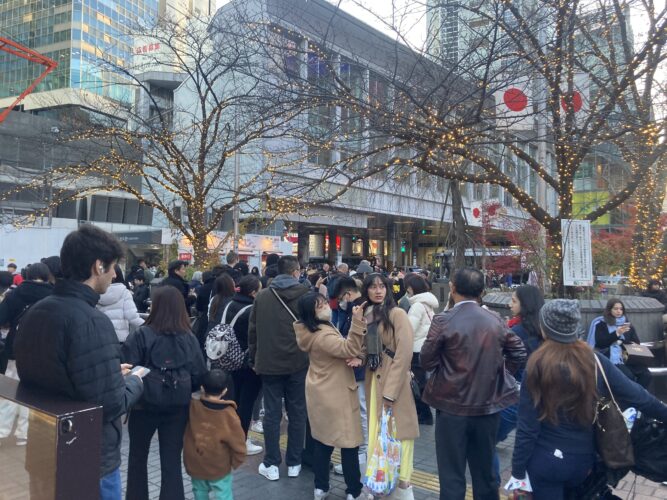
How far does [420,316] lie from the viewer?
5.92m

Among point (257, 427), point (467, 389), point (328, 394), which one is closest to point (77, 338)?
point (328, 394)

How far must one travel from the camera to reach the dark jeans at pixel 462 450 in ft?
10.8

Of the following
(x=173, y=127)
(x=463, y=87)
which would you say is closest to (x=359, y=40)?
(x=463, y=87)

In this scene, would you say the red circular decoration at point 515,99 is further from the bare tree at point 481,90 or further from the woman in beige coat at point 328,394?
the woman in beige coat at point 328,394

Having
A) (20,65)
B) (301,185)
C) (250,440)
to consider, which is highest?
(20,65)

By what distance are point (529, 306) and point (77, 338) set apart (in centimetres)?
373

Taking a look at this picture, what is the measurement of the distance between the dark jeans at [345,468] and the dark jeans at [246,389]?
1.27 meters

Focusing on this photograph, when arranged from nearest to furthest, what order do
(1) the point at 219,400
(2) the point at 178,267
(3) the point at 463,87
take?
(1) the point at 219,400, (2) the point at 178,267, (3) the point at 463,87

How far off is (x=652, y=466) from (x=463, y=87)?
6.90 m

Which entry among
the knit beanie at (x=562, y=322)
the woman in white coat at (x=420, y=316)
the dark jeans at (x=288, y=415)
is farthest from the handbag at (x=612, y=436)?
the woman in white coat at (x=420, y=316)

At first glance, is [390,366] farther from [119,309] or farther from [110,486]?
[119,309]

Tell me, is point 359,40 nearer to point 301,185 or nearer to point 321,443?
point 301,185

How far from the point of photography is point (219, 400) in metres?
3.53

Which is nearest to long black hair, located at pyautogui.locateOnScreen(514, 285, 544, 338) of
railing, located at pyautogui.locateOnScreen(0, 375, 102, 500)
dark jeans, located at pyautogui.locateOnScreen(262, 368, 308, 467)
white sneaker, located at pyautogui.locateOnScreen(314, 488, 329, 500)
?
dark jeans, located at pyautogui.locateOnScreen(262, 368, 308, 467)
